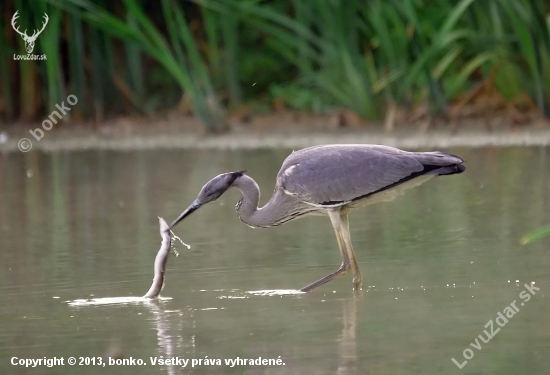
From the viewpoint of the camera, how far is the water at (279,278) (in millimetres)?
5340

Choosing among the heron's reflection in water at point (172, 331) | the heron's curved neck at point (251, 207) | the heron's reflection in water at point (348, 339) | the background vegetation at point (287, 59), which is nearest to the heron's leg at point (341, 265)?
the heron's reflection in water at point (348, 339)

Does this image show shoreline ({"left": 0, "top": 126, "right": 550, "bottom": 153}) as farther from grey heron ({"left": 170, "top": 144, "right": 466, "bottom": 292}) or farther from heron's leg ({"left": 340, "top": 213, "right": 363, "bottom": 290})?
heron's leg ({"left": 340, "top": 213, "right": 363, "bottom": 290})

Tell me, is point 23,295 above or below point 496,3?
below

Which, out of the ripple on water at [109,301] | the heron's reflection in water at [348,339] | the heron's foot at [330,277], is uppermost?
the heron's foot at [330,277]

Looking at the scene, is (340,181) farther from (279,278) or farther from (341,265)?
(279,278)

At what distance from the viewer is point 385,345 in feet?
17.6

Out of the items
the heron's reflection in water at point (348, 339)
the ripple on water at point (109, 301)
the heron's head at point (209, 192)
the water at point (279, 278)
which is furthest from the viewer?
the heron's head at point (209, 192)

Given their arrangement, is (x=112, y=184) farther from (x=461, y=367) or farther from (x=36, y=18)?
(x=461, y=367)

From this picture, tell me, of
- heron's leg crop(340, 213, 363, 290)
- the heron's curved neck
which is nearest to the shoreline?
the heron's curved neck

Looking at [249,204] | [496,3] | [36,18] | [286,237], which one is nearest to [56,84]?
[36,18]

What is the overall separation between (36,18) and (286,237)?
6.46 m

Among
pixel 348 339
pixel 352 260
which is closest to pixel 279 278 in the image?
pixel 352 260

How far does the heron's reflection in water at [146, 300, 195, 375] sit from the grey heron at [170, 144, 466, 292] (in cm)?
110

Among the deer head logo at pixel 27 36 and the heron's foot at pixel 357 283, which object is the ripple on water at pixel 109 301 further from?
the deer head logo at pixel 27 36
